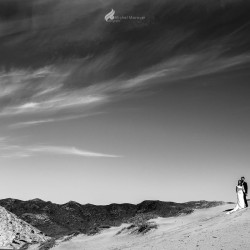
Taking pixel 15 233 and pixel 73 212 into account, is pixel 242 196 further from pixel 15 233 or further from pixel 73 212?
pixel 73 212

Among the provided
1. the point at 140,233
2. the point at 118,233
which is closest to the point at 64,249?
the point at 118,233

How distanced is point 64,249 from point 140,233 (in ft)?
25.8

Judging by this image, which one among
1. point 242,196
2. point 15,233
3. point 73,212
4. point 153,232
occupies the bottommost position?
point 153,232

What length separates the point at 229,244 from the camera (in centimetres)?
1664

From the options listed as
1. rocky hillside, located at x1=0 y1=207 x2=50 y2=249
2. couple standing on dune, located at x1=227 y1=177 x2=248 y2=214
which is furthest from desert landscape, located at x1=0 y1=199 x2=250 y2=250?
couple standing on dune, located at x1=227 y1=177 x2=248 y2=214

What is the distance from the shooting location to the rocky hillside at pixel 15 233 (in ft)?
130

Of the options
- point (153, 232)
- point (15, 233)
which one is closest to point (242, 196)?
point (153, 232)

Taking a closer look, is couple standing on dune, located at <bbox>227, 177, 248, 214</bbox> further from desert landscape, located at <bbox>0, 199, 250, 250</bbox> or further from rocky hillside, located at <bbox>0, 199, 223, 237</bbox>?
rocky hillside, located at <bbox>0, 199, 223, 237</bbox>

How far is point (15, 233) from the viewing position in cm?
4144

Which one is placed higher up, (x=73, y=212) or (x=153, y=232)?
(x=73, y=212)

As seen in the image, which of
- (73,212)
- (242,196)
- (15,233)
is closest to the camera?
(242,196)

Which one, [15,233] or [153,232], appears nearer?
[153,232]

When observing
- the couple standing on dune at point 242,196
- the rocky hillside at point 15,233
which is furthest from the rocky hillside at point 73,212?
the couple standing on dune at point 242,196

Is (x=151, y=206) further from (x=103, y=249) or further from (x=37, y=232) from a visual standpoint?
(x=103, y=249)
